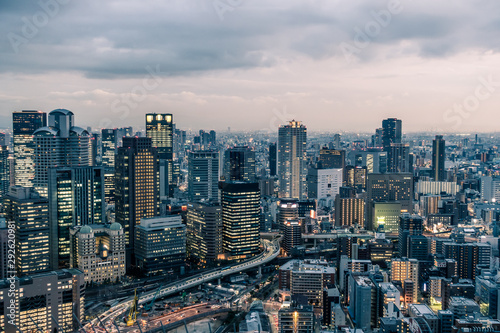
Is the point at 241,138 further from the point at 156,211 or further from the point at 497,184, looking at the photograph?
the point at 156,211

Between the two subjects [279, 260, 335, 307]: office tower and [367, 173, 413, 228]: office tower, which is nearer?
[279, 260, 335, 307]: office tower

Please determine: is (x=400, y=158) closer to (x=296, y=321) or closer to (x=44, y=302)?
(x=296, y=321)

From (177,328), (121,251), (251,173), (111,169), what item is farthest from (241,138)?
(177,328)

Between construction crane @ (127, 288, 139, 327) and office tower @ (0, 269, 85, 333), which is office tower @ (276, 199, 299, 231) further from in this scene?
office tower @ (0, 269, 85, 333)

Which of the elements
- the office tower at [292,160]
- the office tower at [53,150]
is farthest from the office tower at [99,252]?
the office tower at [292,160]

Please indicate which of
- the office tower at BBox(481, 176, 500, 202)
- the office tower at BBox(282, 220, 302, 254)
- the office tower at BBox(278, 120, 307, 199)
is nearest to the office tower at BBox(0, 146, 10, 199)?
the office tower at BBox(282, 220, 302, 254)

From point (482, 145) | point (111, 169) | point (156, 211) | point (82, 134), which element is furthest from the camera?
point (482, 145)
